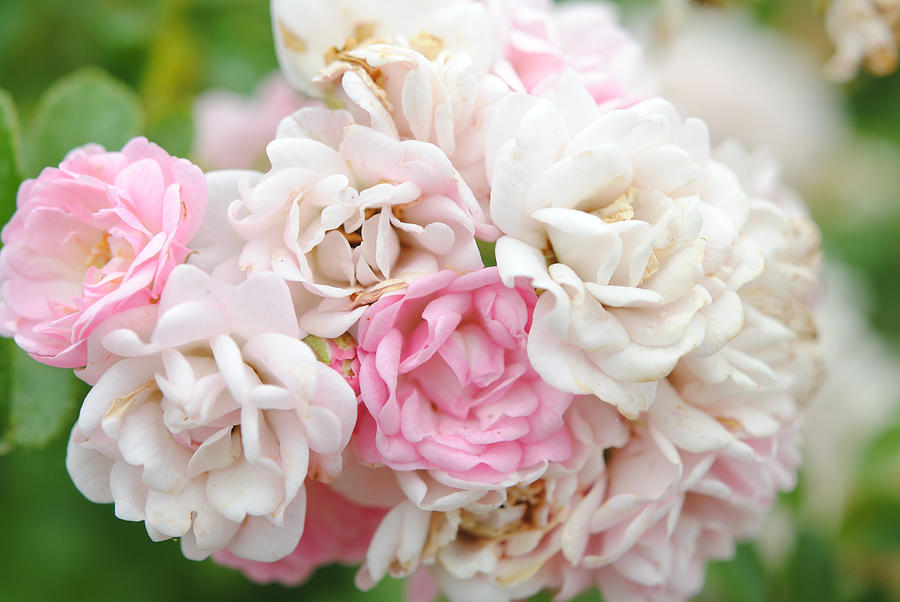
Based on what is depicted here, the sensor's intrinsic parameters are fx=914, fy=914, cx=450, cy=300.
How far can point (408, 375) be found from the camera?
1.91ft

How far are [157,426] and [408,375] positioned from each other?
16cm

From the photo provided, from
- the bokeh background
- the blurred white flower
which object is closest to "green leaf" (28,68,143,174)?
the bokeh background

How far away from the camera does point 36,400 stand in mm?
733

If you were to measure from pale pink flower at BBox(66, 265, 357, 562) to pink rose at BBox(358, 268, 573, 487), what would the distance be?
0.03 metres

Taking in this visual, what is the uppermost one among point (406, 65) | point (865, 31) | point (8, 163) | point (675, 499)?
point (865, 31)

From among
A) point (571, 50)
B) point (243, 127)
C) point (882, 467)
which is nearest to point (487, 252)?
point (571, 50)

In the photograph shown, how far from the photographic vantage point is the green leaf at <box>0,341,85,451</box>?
0.72m

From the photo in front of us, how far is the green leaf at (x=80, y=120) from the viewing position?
78 centimetres

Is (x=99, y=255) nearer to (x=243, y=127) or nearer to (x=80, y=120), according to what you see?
(x=80, y=120)

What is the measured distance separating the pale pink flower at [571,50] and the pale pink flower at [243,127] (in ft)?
1.22

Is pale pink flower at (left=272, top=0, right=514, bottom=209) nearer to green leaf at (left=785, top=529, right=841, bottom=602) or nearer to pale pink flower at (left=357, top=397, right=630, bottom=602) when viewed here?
pale pink flower at (left=357, top=397, right=630, bottom=602)

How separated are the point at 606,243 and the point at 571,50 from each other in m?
0.24

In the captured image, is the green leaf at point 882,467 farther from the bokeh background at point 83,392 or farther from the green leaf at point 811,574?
the green leaf at point 811,574

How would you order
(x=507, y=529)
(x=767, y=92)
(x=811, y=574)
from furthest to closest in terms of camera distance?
(x=767, y=92), (x=811, y=574), (x=507, y=529)
